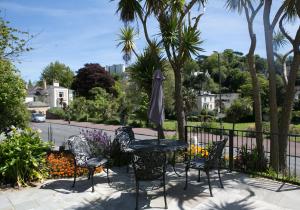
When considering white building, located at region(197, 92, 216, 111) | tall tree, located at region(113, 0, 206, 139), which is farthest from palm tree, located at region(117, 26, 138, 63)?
white building, located at region(197, 92, 216, 111)

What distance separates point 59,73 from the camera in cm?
9044

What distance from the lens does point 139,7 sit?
8625 mm

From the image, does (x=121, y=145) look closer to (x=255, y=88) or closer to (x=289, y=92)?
(x=255, y=88)

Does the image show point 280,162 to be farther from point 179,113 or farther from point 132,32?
point 132,32

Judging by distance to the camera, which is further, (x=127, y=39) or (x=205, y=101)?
Result: (x=205, y=101)

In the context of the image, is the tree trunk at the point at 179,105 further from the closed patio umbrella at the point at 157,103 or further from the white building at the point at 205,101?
the white building at the point at 205,101

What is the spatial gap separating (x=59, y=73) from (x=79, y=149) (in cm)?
8762

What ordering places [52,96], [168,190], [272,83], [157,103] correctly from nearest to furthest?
[168,190] → [157,103] → [272,83] → [52,96]

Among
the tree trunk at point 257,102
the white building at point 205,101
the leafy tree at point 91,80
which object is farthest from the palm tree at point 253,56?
the leafy tree at point 91,80

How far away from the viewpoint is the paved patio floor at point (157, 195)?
5.20m

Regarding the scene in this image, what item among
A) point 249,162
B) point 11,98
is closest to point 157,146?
point 249,162

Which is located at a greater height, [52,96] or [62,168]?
[52,96]

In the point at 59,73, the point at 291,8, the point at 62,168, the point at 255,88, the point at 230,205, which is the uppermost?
the point at 59,73

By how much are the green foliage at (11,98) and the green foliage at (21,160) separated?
1.11 metres
